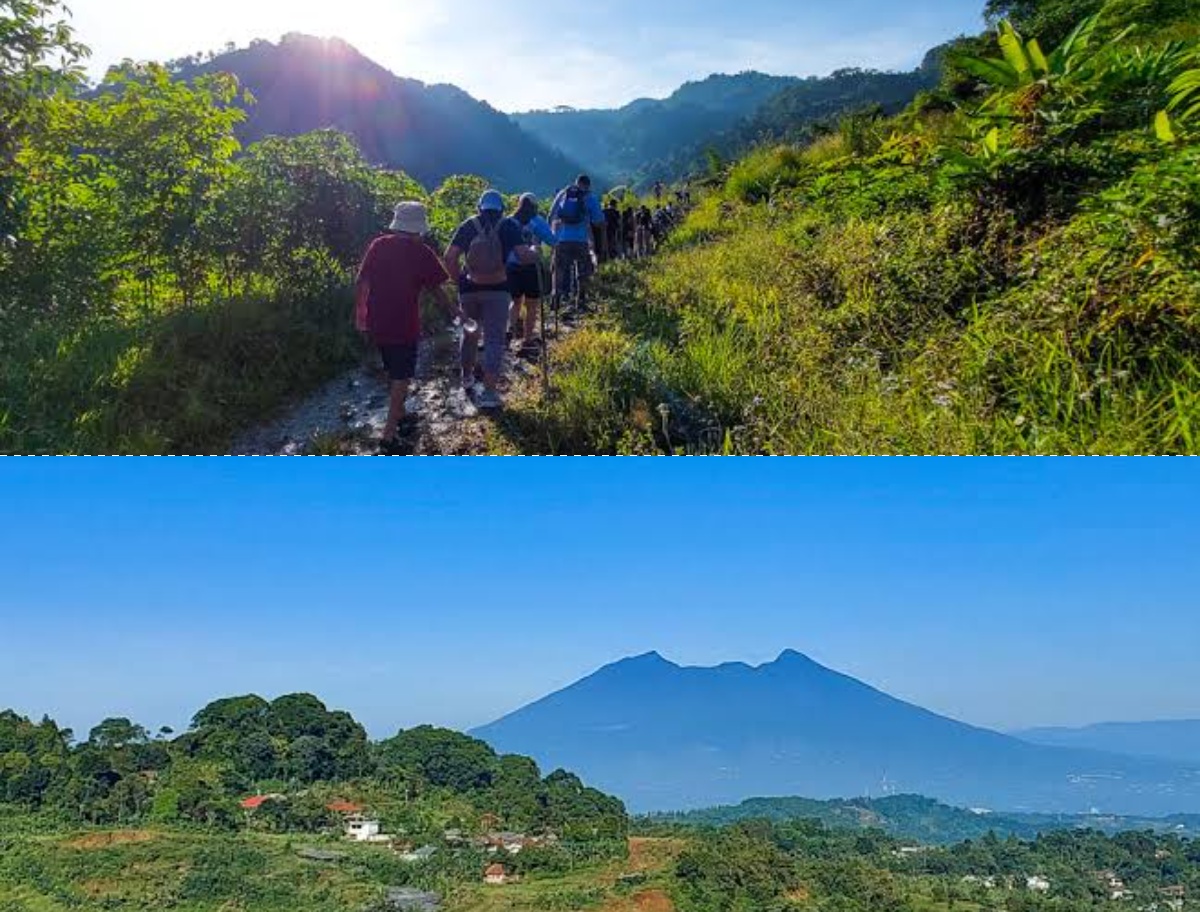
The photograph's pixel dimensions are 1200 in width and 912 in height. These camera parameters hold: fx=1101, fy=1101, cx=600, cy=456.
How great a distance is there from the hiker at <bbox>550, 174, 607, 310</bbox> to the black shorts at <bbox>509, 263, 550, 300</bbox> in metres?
1.76

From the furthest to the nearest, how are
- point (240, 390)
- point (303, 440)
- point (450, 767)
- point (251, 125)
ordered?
point (251, 125) → point (240, 390) → point (303, 440) → point (450, 767)

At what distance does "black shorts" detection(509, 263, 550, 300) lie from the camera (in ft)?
24.9

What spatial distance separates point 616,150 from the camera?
2380 cm

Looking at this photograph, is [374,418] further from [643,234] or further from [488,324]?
[643,234]

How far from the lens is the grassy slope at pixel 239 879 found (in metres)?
3.33

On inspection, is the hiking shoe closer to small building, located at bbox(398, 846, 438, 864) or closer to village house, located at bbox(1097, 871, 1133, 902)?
small building, located at bbox(398, 846, 438, 864)

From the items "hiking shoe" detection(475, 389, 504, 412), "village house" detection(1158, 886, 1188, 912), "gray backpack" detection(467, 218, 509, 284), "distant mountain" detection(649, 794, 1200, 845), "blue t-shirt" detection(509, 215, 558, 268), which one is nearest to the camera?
"village house" detection(1158, 886, 1188, 912)

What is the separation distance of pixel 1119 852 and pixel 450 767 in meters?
2.02

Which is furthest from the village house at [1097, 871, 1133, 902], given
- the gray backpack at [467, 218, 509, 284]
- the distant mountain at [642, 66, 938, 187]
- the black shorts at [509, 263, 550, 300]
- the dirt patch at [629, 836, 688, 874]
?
the distant mountain at [642, 66, 938, 187]

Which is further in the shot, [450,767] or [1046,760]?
[450,767]

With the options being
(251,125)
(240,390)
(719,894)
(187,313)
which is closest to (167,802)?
(719,894)

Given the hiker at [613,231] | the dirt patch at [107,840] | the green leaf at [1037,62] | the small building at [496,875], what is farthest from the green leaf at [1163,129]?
the hiker at [613,231]

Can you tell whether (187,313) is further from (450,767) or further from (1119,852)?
(1119,852)

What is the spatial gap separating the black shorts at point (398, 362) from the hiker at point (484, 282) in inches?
31.2
